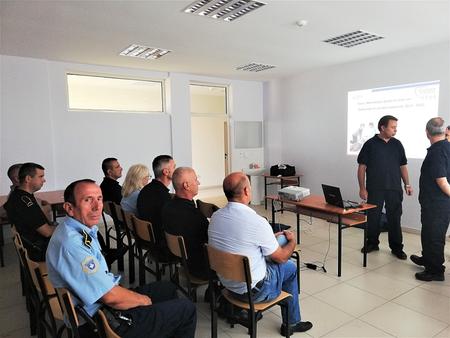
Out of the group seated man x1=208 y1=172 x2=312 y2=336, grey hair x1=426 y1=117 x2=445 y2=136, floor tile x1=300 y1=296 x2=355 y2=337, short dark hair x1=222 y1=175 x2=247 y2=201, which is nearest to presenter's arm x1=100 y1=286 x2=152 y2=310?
seated man x1=208 y1=172 x2=312 y2=336

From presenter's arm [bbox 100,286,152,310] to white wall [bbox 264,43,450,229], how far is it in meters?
4.53

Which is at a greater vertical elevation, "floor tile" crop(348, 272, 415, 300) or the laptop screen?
Answer: the laptop screen

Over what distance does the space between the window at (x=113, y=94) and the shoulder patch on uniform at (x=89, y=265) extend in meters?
4.50

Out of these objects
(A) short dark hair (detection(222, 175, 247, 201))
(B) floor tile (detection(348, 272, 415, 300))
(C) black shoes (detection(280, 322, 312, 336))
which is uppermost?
(A) short dark hair (detection(222, 175, 247, 201))

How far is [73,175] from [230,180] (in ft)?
13.4

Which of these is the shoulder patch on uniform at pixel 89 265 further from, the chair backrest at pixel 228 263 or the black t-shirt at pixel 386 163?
A: the black t-shirt at pixel 386 163

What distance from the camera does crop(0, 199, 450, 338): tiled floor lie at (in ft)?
7.84

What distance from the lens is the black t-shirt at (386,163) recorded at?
380 cm

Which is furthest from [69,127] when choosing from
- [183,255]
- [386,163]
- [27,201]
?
[386,163]

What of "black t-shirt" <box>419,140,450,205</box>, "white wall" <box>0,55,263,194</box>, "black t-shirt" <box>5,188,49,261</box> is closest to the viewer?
"black t-shirt" <box>5,188,49,261</box>

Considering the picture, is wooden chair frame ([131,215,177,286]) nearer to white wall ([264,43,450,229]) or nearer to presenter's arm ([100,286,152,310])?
presenter's arm ([100,286,152,310])

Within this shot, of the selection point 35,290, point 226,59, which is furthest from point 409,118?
point 35,290

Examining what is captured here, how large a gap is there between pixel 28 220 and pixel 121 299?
1580 millimetres

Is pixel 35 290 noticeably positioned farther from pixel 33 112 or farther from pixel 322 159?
pixel 322 159
